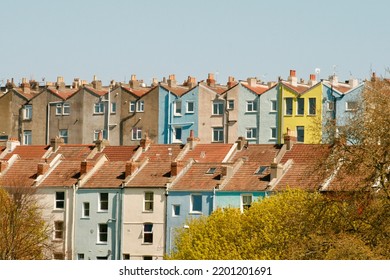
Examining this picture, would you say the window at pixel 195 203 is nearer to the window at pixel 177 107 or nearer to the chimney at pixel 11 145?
the chimney at pixel 11 145

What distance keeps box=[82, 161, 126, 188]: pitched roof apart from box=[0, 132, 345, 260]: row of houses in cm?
6

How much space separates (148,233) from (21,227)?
9.01 metres

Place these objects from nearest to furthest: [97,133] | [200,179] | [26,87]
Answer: [200,179]
[97,133]
[26,87]

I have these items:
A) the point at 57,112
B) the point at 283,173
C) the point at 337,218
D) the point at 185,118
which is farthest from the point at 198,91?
the point at 337,218

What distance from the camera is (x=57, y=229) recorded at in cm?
9612

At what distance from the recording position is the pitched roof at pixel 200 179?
90.6 m

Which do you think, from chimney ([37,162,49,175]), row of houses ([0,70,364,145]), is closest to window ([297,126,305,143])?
row of houses ([0,70,364,145])

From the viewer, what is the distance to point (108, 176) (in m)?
96.2

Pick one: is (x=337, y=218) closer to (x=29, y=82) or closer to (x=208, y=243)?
(x=208, y=243)

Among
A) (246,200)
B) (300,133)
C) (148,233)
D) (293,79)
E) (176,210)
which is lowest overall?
(148,233)

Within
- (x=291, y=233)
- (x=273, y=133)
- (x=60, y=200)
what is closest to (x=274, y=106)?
(x=273, y=133)

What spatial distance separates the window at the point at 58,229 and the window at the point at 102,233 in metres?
2.44

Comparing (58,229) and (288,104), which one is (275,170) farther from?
(288,104)
